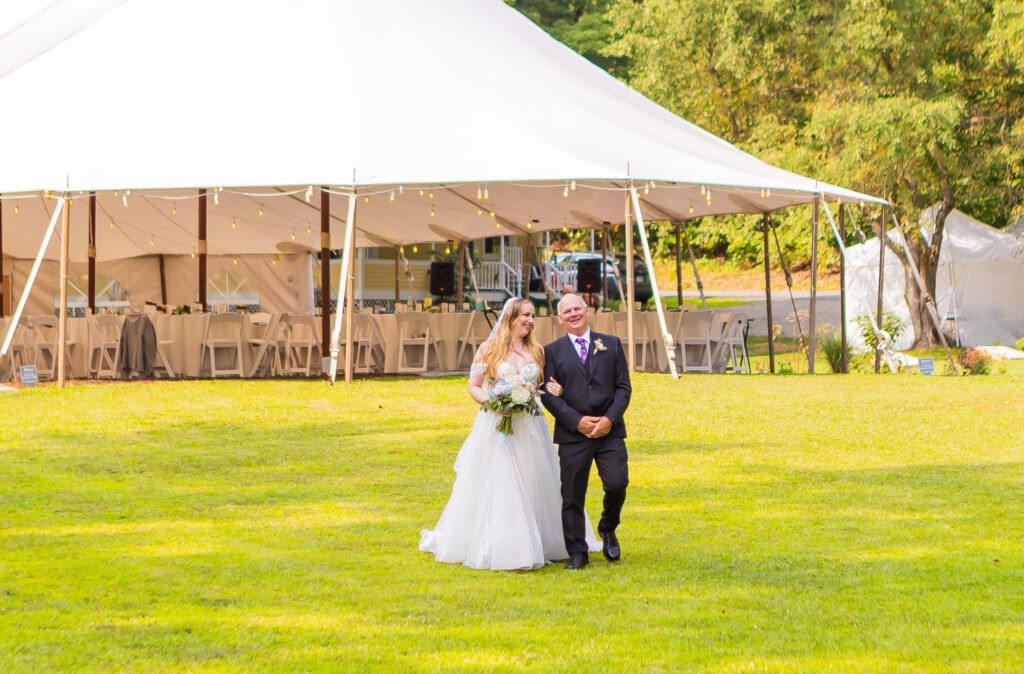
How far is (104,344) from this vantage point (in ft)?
54.5

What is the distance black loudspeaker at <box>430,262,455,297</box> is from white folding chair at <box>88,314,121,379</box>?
1032 centimetres

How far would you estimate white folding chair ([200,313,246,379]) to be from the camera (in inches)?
666

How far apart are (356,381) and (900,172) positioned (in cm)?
1167

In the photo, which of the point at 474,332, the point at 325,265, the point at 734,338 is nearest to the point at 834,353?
the point at 734,338

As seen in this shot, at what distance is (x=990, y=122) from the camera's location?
23.5m

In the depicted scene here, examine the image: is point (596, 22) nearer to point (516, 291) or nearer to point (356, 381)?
point (516, 291)

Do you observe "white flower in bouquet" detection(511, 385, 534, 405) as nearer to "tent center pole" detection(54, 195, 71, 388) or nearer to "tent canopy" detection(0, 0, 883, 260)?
"tent canopy" detection(0, 0, 883, 260)

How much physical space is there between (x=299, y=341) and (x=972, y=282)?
565 inches

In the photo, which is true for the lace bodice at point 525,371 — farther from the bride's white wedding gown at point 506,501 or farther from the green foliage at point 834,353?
the green foliage at point 834,353

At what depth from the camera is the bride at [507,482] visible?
642 centimetres

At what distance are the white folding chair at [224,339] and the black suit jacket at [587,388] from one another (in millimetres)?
11124

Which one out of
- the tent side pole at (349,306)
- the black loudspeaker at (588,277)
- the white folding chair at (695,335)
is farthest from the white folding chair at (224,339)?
the black loudspeaker at (588,277)

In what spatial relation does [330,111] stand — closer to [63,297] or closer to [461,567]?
[63,297]

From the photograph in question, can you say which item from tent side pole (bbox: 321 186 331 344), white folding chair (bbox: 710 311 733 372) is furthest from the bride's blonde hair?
white folding chair (bbox: 710 311 733 372)
